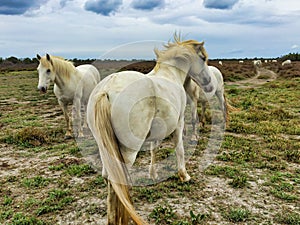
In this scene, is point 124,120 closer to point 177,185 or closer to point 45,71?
point 177,185

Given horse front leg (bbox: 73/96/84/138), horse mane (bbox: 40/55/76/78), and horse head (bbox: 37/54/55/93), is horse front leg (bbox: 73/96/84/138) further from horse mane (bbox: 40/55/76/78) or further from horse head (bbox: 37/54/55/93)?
horse head (bbox: 37/54/55/93)

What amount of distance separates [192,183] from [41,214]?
2.36 meters

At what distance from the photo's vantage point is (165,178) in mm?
→ 4172

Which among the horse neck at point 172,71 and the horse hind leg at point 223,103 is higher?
the horse neck at point 172,71

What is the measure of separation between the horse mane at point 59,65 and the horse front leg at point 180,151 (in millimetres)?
3883

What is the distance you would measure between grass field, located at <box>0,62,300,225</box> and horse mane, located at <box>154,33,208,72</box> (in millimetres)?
2070

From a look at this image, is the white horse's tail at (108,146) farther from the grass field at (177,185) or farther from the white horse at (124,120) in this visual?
the grass field at (177,185)

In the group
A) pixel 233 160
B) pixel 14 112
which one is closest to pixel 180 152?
pixel 233 160

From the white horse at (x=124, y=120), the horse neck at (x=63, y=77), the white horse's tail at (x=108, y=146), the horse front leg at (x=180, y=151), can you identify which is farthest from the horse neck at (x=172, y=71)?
the horse neck at (x=63, y=77)

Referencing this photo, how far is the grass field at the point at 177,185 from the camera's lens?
3137 mm

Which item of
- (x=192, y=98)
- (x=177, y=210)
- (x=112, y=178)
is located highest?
(x=192, y=98)

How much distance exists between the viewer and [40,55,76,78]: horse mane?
5820 millimetres

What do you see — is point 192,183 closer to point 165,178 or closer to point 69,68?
point 165,178

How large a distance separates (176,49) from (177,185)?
7.32 feet
